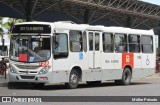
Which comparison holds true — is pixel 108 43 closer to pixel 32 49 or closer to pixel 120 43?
pixel 120 43

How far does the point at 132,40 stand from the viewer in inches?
1004

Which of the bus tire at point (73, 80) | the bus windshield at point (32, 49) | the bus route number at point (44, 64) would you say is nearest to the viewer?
the bus route number at point (44, 64)

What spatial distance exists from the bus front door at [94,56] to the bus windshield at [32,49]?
2.90m

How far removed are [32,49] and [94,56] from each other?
3606 mm

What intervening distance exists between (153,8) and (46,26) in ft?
107

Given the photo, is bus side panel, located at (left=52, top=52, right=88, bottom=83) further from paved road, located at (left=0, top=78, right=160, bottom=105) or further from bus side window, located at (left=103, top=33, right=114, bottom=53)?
bus side window, located at (left=103, top=33, right=114, bottom=53)

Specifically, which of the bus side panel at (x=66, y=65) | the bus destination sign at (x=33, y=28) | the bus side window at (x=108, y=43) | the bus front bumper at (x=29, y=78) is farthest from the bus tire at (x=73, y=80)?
the bus side window at (x=108, y=43)

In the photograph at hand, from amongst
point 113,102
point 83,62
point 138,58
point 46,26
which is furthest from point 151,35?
point 113,102

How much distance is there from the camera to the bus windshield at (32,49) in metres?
19.7

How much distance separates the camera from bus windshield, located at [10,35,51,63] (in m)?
19.7

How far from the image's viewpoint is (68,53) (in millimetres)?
20578

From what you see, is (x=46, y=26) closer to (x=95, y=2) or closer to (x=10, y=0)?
(x=10, y=0)

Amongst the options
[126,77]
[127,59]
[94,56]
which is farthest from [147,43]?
[94,56]

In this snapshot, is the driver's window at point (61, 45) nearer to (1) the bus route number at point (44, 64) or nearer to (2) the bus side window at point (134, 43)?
(1) the bus route number at point (44, 64)
